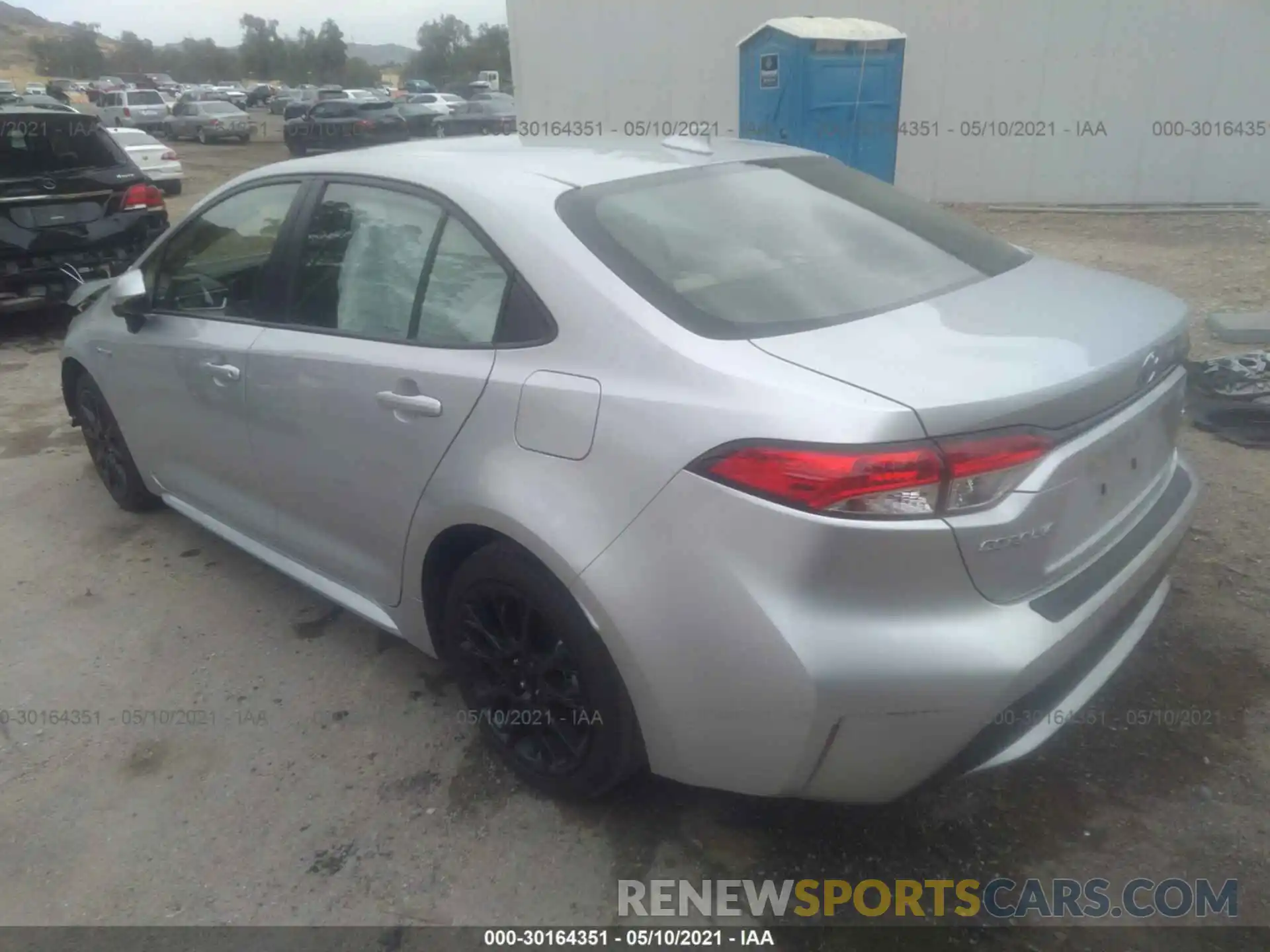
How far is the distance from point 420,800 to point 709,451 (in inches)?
53.3

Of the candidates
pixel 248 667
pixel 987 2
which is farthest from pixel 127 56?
pixel 248 667

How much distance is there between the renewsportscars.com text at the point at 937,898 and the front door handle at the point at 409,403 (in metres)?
1.24

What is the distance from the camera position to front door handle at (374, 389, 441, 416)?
96.3 inches

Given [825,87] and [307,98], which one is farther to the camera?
[307,98]

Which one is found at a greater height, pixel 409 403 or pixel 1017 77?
pixel 1017 77

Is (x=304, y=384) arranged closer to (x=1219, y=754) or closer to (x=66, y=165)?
(x=1219, y=754)

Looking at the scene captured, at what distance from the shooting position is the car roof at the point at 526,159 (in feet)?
8.52

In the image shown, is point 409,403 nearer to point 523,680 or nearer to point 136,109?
point 523,680

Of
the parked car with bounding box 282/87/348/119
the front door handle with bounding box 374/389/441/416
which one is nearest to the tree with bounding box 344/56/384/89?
the parked car with bounding box 282/87/348/119

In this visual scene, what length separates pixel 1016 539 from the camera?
6.15 ft

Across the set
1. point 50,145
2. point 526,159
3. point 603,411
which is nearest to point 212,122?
point 50,145

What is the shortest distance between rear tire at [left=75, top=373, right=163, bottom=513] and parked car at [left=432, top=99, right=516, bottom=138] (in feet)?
62.9

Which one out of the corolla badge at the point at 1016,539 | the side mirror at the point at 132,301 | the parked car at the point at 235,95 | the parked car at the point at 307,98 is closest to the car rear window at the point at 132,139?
the parked car at the point at 307,98

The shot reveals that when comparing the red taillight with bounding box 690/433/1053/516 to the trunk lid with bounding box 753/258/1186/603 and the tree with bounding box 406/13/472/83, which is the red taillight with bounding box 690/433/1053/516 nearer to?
the trunk lid with bounding box 753/258/1186/603
